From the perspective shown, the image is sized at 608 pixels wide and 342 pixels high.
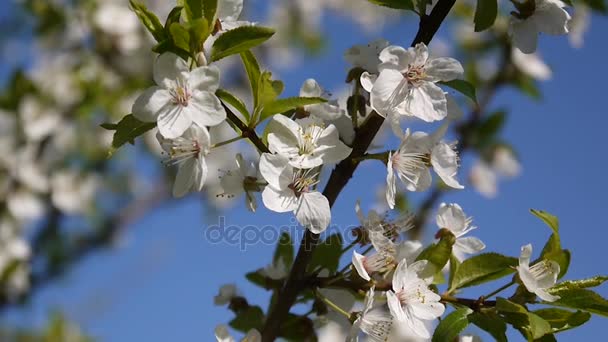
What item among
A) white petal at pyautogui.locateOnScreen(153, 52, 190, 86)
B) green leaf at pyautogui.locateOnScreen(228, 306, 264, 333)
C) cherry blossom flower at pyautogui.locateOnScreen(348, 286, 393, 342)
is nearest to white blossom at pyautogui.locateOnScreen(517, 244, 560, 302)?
cherry blossom flower at pyautogui.locateOnScreen(348, 286, 393, 342)

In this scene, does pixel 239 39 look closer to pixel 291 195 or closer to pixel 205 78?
pixel 205 78

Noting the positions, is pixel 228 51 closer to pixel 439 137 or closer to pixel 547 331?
pixel 439 137

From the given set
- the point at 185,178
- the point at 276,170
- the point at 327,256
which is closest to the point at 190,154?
the point at 185,178

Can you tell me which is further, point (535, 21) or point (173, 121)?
point (535, 21)

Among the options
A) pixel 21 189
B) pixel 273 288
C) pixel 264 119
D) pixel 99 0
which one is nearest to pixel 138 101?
pixel 264 119

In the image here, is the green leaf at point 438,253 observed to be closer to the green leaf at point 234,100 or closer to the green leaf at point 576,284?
the green leaf at point 576,284

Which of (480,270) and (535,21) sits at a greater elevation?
(535,21)

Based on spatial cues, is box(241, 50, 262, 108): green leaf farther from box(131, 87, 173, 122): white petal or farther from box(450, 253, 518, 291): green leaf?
box(450, 253, 518, 291): green leaf
